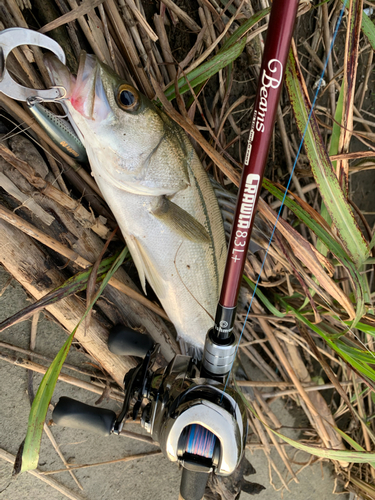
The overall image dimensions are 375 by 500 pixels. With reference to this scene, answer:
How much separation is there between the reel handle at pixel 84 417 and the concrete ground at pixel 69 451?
0.33 meters

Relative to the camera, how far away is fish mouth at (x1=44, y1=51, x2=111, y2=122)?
81 centimetres

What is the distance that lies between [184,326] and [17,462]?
2.33 ft

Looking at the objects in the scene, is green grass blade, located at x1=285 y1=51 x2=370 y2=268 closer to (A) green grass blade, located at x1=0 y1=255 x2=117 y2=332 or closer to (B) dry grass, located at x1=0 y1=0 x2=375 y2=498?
(B) dry grass, located at x1=0 y1=0 x2=375 y2=498

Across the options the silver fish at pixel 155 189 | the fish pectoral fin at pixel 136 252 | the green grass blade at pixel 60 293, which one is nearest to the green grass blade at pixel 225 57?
the silver fish at pixel 155 189

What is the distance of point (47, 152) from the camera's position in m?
1.06

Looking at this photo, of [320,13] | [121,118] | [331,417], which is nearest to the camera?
[121,118]

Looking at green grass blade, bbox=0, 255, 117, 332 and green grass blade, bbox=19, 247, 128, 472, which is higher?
green grass blade, bbox=0, 255, 117, 332

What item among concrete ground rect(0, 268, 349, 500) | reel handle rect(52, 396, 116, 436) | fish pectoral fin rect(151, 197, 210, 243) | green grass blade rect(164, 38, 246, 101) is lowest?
concrete ground rect(0, 268, 349, 500)

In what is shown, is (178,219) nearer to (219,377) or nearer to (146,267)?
(146,267)

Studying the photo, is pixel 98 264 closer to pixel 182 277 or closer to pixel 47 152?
pixel 182 277

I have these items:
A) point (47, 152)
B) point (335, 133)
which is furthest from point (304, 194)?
point (47, 152)

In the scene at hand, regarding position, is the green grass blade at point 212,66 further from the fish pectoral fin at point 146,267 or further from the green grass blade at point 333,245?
the fish pectoral fin at point 146,267

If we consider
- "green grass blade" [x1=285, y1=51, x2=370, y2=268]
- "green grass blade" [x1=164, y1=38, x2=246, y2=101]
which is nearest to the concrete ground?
"green grass blade" [x1=164, y1=38, x2=246, y2=101]

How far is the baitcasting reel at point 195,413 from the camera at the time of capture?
80cm
